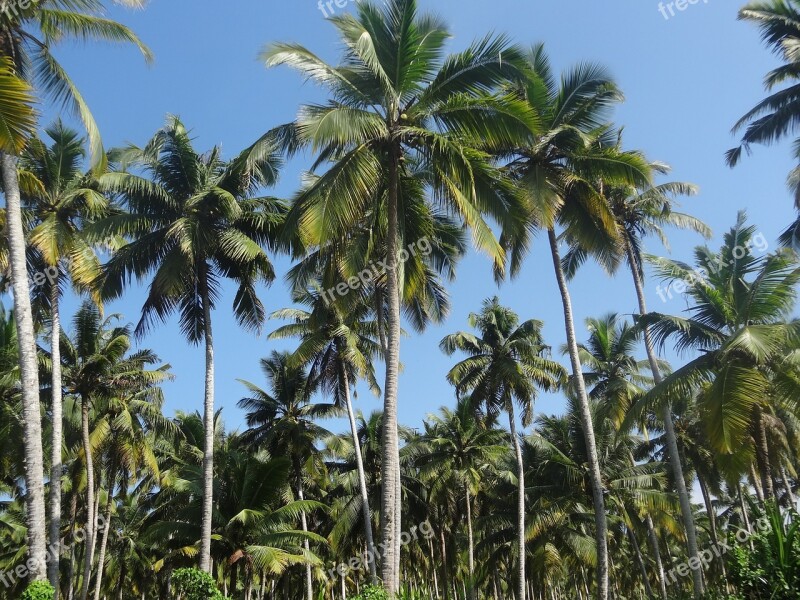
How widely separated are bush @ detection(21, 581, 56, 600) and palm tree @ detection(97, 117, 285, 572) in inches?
260

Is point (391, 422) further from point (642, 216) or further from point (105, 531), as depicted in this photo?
point (105, 531)

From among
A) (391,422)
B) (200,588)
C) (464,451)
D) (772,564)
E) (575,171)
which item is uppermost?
(575,171)

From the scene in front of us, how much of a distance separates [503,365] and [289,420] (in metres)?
10.3

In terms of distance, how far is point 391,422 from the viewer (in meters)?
13.4

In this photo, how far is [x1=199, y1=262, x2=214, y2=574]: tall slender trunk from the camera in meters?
17.2

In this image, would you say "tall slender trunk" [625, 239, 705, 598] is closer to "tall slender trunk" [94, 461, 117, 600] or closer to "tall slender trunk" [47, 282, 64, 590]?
"tall slender trunk" [47, 282, 64, 590]

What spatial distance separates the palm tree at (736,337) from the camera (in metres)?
15.4

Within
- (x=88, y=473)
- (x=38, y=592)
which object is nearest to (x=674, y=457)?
(x=38, y=592)

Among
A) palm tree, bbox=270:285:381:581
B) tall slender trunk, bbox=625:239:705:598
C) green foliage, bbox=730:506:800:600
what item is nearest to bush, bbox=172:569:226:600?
green foliage, bbox=730:506:800:600

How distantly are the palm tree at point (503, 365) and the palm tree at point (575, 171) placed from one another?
10.7 m

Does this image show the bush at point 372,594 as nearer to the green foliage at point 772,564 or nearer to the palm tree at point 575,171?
the green foliage at point 772,564

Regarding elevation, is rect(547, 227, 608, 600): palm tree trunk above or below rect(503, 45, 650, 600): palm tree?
below

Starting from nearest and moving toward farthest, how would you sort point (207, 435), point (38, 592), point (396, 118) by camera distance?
point (38, 592) < point (396, 118) < point (207, 435)

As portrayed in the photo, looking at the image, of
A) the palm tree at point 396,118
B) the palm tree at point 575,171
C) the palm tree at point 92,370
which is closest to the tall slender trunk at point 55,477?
the palm tree at point 92,370
